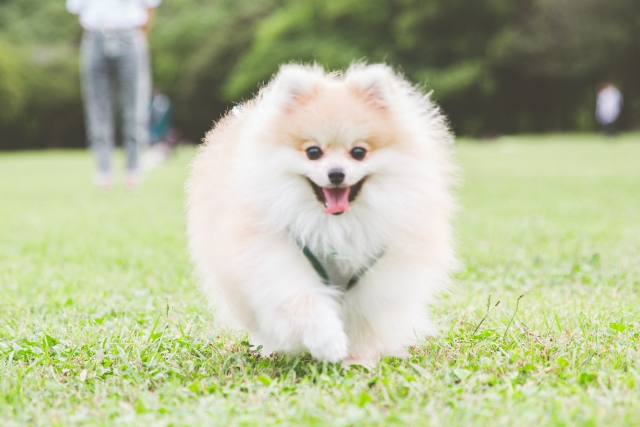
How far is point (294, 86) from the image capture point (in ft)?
8.57

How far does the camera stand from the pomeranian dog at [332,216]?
2.48 metres

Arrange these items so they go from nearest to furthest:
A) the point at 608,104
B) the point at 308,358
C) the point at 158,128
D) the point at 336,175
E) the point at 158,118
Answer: the point at 336,175 < the point at 308,358 < the point at 158,128 < the point at 158,118 < the point at 608,104

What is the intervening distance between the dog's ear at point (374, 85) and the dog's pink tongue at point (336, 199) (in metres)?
0.36

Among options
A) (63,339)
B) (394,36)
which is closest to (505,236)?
(63,339)

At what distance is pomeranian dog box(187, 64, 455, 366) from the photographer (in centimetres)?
248

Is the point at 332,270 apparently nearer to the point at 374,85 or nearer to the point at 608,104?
the point at 374,85

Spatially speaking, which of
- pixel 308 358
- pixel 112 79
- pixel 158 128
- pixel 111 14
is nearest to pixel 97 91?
pixel 112 79

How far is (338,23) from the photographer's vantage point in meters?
43.9

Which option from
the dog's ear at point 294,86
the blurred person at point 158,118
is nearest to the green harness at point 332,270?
the dog's ear at point 294,86

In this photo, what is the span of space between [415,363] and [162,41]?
5552 centimetres

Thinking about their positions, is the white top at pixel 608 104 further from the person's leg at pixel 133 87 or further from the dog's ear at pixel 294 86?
the dog's ear at pixel 294 86

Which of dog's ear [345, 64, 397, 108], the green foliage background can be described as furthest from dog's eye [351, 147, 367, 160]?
the green foliage background

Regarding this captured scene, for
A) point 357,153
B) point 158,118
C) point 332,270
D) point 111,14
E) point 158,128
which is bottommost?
point 158,128

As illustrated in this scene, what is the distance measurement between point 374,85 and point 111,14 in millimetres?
6694
